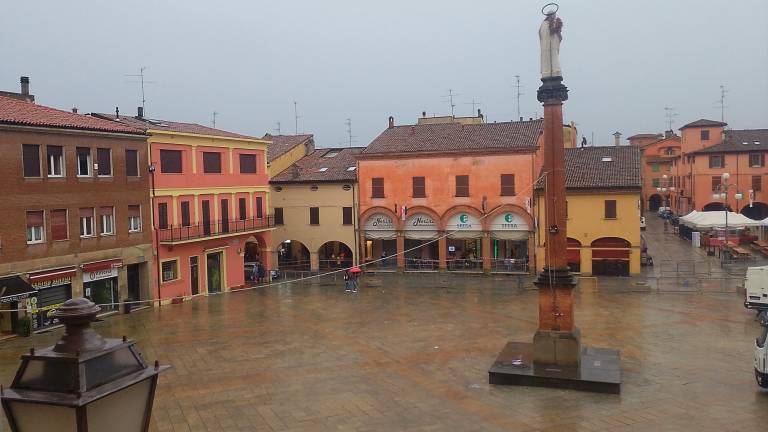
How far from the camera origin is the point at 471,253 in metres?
40.3

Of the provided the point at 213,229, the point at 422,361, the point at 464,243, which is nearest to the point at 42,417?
the point at 422,361

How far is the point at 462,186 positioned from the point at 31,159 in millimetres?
23680

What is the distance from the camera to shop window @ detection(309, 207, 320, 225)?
41625 mm

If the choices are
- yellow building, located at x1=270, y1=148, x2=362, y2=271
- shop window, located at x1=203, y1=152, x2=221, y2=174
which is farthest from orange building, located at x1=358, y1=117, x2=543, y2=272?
shop window, located at x1=203, y1=152, x2=221, y2=174

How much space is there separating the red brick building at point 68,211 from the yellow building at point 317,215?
42.6 feet

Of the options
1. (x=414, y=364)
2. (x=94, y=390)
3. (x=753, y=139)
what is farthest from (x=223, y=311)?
(x=753, y=139)

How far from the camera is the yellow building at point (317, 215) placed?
4112 centimetres

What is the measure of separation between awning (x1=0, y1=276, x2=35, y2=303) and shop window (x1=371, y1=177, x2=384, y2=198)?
21.6 metres

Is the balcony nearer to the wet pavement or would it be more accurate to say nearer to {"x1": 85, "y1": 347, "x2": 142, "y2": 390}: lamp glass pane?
the wet pavement

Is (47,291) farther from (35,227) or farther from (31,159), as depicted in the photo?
(31,159)

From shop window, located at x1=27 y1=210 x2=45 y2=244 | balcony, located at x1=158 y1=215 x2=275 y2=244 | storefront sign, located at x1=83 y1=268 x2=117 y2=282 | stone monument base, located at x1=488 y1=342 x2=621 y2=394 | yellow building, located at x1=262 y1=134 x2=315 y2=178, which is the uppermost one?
yellow building, located at x1=262 y1=134 x2=315 y2=178

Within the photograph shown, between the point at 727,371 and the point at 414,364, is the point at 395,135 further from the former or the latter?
the point at 727,371

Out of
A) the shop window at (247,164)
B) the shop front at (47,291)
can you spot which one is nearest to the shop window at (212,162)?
the shop window at (247,164)

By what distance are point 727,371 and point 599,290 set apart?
14221 mm
